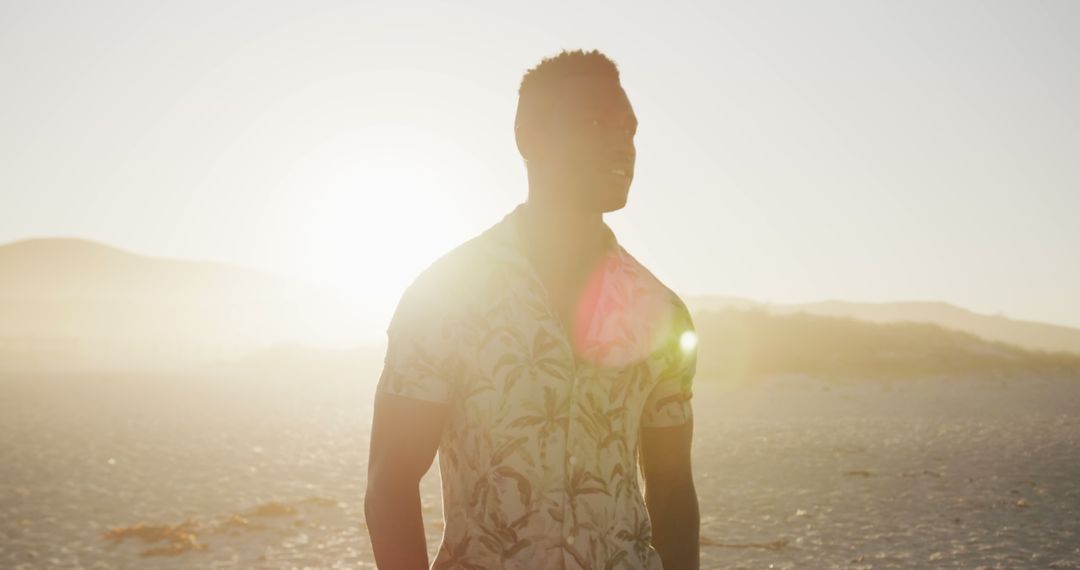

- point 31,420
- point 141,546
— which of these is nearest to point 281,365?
point 31,420

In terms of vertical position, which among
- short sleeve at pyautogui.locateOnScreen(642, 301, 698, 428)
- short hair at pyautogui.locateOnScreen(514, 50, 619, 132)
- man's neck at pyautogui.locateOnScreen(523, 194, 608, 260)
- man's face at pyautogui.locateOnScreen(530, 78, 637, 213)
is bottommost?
short sleeve at pyautogui.locateOnScreen(642, 301, 698, 428)

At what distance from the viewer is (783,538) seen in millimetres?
10461

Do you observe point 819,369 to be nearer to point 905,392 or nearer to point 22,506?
point 905,392

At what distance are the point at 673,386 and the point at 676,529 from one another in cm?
49

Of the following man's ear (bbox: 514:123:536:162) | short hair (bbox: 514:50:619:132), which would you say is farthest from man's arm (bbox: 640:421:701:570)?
short hair (bbox: 514:50:619:132)

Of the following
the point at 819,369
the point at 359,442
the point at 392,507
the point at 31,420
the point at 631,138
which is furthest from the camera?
the point at 819,369

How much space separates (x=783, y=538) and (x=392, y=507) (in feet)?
31.4

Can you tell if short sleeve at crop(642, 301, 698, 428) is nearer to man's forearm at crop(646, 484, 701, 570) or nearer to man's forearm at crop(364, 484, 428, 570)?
man's forearm at crop(646, 484, 701, 570)

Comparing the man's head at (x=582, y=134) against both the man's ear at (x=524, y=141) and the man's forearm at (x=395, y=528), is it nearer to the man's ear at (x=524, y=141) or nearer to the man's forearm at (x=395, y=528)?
the man's ear at (x=524, y=141)

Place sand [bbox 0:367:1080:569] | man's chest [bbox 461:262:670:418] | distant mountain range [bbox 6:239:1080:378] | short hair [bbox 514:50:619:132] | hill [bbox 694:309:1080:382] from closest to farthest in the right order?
man's chest [bbox 461:262:670:418], short hair [bbox 514:50:619:132], sand [bbox 0:367:1080:569], hill [bbox 694:309:1080:382], distant mountain range [bbox 6:239:1080:378]

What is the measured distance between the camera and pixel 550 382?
→ 2230 mm

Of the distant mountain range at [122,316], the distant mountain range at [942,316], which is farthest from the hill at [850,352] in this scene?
the distant mountain range at [942,316]

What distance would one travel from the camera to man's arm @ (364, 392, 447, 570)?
207cm

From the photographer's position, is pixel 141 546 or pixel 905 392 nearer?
pixel 141 546
